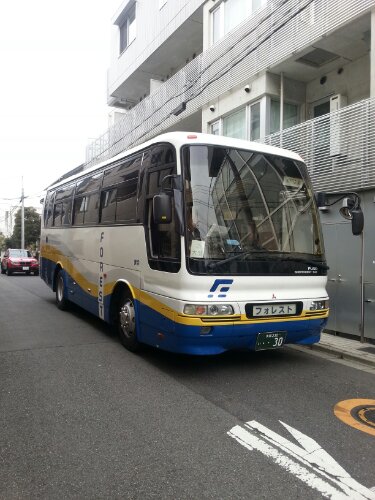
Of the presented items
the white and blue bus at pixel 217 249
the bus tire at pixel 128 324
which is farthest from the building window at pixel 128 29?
Result: the bus tire at pixel 128 324

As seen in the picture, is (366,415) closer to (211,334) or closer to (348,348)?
(211,334)

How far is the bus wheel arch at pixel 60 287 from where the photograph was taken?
34.7 ft

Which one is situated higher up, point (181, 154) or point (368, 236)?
point (181, 154)

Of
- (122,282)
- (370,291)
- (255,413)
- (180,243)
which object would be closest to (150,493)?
(255,413)

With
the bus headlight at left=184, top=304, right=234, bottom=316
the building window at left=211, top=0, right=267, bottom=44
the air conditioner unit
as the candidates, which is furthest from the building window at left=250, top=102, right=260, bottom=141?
the bus headlight at left=184, top=304, right=234, bottom=316

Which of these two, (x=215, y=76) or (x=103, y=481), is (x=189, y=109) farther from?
(x=103, y=481)

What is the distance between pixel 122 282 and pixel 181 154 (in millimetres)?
2420

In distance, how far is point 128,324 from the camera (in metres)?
6.62

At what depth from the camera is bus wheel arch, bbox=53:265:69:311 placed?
10578mm

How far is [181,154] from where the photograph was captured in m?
5.36

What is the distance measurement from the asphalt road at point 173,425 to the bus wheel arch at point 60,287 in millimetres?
3823

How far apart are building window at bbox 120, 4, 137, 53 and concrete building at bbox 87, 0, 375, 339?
4.02 ft

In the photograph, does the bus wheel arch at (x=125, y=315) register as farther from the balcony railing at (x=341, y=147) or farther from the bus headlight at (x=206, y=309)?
the balcony railing at (x=341, y=147)

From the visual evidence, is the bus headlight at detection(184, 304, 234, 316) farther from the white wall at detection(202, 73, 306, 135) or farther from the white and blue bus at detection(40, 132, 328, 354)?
the white wall at detection(202, 73, 306, 135)
